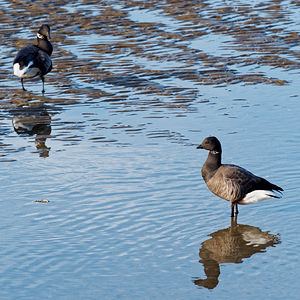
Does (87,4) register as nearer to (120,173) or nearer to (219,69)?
(219,69)

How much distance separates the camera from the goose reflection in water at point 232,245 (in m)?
Answer: 8.27

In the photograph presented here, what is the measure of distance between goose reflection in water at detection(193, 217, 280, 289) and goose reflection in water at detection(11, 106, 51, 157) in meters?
4.35

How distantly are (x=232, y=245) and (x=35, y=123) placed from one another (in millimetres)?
6885

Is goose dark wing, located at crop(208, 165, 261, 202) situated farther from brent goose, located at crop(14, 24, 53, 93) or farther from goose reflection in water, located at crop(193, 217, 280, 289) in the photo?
brent goose, located at crop(14, 24, 53, 93)

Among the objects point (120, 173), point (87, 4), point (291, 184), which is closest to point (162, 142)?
point (120, 173)

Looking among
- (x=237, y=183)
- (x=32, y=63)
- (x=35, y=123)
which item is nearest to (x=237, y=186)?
(x=237, y=183)

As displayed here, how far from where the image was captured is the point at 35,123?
583 inches

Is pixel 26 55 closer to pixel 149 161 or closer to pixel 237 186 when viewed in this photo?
pixel 149 161

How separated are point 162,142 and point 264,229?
4.05m

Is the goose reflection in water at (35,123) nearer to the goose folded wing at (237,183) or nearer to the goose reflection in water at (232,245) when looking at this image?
the goose folded wing at (237,183)

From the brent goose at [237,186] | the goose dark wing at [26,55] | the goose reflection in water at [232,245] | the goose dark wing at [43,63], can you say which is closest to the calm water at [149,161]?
the goose reflection in water at [232,245]

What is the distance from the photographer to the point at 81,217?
380 inches

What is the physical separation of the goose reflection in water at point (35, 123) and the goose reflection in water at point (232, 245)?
435cm

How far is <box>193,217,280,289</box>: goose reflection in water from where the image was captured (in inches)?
326
